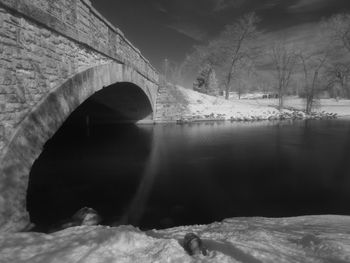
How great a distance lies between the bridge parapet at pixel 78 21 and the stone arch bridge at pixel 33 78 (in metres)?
0.02

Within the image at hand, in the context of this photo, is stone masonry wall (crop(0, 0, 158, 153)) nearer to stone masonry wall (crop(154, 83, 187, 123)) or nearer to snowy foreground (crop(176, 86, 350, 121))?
stone masonry wall (crop(154, 83, 187, 123))

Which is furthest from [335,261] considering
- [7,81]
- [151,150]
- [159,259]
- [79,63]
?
[151,150]

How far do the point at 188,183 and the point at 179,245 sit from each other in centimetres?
370

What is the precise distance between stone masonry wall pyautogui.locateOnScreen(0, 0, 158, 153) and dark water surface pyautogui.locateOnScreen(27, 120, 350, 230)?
246cm

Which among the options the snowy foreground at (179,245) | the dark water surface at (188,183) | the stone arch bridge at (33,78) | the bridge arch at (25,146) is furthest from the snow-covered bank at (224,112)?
the snowy foreground at (179,245)

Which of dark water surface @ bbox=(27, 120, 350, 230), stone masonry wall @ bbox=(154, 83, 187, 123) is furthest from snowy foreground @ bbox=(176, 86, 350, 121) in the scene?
dark water surface @ bbox=(27, 120, 350, 230)

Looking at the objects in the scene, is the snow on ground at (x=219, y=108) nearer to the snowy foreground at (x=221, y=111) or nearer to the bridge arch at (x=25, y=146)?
the snowy foreground at (x=221, y=111)

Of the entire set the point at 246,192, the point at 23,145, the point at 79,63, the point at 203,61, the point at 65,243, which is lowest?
the point at 246,192

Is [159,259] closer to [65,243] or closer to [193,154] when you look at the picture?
[65,243]

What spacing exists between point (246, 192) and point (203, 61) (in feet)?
123

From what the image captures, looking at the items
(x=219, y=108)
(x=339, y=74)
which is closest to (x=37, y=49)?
(x=219, y=108)

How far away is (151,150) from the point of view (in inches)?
417

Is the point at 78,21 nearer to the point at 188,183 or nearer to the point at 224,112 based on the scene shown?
the point at 188,183

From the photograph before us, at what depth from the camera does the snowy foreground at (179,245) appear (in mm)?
2340
